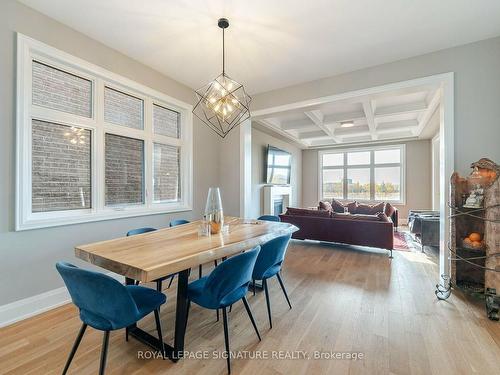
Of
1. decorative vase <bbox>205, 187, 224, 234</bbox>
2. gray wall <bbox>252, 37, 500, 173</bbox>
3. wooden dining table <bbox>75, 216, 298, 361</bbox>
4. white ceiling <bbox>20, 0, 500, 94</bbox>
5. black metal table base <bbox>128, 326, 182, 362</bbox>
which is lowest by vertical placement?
black metal table base <bbox>128, 326, 182, 362</bbox>

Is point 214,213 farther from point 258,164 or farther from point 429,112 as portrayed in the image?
point 429,112

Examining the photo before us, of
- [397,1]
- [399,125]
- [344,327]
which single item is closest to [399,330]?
[344,327]

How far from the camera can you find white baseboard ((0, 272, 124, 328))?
6.81 ft

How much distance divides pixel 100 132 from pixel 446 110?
13.7 feet

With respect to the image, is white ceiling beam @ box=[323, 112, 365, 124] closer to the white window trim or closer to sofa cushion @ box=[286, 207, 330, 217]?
sofa cushion @ box=[286, 207, 330, 217]

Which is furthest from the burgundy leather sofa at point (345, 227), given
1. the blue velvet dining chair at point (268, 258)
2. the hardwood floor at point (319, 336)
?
the blue velvet dining chair at point (268, 258)

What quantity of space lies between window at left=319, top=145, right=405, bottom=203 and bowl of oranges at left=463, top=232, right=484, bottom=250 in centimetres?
547

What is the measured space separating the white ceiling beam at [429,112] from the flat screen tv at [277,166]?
3.40 m

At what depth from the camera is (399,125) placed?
587 centimetres

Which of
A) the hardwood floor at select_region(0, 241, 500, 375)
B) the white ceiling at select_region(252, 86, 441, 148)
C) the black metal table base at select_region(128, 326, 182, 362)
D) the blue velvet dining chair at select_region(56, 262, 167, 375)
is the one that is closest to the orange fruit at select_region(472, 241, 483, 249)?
the hardwood floor at select_region(0, 241, 500, 375)

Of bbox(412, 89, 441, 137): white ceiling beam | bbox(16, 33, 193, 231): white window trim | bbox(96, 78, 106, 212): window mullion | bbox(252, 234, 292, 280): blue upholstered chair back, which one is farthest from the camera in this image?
bbox(412, 89, 441, 137): white ceiling beam

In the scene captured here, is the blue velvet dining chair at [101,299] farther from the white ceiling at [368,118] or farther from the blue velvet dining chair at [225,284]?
the white ceiling at [368,118]

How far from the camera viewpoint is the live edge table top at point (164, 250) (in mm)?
1310

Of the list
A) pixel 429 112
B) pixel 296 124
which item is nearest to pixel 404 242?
pixel 429 112
